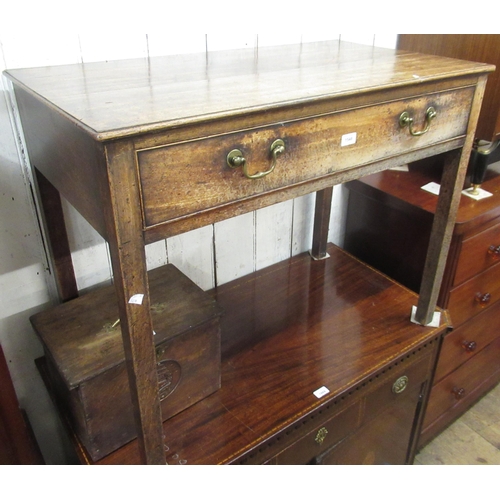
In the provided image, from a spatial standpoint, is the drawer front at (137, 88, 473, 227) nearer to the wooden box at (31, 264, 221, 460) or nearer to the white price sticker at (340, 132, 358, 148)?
the white price sticker at (340, 132, 358, 148)

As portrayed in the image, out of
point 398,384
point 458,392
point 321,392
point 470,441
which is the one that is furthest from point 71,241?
point 470,441

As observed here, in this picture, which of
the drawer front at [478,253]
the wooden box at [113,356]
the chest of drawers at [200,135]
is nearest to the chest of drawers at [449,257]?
the drawer front at [478,253]

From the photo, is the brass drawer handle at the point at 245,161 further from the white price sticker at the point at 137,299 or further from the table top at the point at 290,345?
the table top at the point at 290,345

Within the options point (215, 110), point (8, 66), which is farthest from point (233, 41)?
point (215, 110)

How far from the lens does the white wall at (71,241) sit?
0.98 metres

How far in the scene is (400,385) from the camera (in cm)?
128

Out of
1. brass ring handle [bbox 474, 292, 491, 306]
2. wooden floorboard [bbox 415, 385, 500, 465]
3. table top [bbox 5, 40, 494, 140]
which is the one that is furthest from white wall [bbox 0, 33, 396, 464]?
wooden floorboard [bbox 415, 385, 500, 465]

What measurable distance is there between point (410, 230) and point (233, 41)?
2.37ft

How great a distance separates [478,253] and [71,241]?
3.65 feet

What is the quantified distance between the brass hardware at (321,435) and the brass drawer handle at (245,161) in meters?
0.66

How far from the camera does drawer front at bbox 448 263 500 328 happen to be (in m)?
1.44

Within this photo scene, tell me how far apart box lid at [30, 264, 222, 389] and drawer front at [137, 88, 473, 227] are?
34 cm

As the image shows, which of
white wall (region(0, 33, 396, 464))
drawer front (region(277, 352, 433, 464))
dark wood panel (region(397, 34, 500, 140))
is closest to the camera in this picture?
white wall (region(0, 33, 396, 464))

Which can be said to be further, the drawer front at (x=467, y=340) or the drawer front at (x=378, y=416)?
the drawer front at (x=467, y=340)
